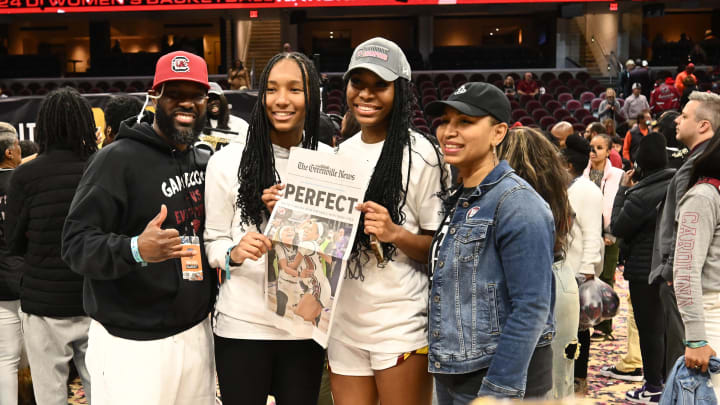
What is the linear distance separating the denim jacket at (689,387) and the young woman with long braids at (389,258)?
1.18m

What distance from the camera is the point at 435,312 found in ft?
6.51

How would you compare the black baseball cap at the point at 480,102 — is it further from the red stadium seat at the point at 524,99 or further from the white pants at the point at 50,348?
the red stadium seat at the point at 524,99

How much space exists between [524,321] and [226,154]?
3.42ft

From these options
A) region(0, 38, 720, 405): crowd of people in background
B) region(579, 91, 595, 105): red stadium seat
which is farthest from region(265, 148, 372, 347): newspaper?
region(579, 91, 595, 105): red stadium seat

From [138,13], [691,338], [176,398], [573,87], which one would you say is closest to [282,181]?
[176,398]

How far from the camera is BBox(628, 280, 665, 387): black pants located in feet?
14.7

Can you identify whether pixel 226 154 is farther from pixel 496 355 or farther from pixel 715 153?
pixel 715 153

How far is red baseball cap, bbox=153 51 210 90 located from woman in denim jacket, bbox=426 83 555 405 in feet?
2.49

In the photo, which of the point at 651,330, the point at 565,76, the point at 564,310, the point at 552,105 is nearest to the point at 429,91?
the point at 552,105

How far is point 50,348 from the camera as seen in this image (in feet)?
10.7

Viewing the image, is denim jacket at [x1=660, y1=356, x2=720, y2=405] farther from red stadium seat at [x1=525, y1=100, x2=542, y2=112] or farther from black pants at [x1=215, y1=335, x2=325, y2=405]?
red stadium seat at [x1=525, y1=100, x2=542, y2=112]

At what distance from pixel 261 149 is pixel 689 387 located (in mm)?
1864

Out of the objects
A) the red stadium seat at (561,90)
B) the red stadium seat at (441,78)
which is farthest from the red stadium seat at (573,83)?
the red stadium seat at (441,78)

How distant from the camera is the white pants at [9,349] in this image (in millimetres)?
3521
